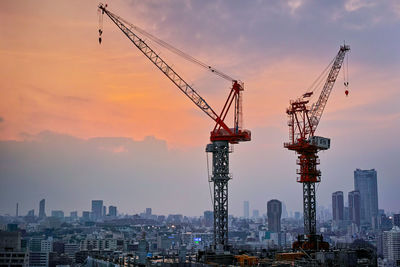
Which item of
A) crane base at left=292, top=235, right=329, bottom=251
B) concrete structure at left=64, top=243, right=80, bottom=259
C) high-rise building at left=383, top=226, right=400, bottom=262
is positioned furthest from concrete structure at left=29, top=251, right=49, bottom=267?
high-rise building at left=383, top=226, right=400, bottom=262

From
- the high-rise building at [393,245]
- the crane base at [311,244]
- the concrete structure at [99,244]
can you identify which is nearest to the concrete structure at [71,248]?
the concrete structure at [99,244]

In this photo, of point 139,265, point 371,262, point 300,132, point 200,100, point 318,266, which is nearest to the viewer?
point 318,266

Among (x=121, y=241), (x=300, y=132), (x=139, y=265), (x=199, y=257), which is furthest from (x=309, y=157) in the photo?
(x=121, y=241)

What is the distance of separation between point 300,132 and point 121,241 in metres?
110

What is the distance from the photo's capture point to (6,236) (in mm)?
123438

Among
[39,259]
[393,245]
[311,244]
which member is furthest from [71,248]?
[311,244]

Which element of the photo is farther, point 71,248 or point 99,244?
point 71,248

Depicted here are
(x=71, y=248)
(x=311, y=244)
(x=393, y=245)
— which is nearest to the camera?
(x=311, y=244)

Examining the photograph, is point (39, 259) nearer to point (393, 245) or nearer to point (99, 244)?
point (99, 244)

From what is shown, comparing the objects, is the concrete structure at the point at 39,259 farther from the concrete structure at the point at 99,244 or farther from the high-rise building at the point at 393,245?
the high-rise building at the point at 393,245

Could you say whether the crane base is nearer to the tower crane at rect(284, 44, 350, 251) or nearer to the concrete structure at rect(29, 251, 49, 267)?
the tower crane at rect(284, 44, 350, 251)

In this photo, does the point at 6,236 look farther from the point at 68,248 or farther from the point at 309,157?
the point at 309,157

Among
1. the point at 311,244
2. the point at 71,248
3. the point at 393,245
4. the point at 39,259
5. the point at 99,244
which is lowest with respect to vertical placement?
the point at 71,248

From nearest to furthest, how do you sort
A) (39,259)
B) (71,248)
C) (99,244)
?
(39,259) → (99,244) → (71,248)
